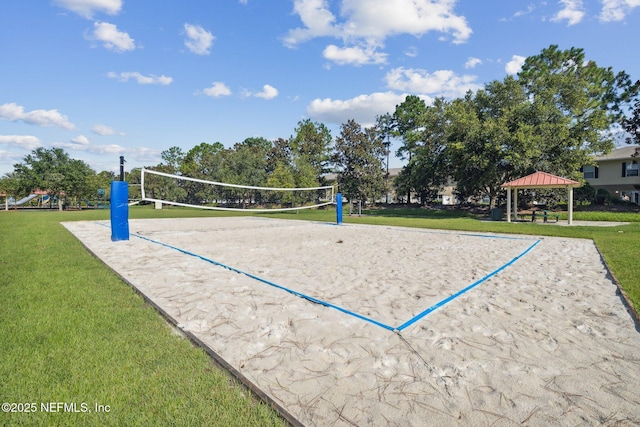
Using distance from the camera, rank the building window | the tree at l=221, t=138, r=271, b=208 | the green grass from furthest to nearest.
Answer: the tree at l=221, t=138, r=271, b=208, the building window, the green grass

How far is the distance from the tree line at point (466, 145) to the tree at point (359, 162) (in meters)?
0.11

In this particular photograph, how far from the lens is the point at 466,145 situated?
20594 millimetres

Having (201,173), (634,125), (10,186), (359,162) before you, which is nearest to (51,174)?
(10,186)

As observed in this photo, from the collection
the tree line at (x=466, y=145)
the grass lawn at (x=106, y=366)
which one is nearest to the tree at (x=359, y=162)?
the tree line at (x=466, y=145)

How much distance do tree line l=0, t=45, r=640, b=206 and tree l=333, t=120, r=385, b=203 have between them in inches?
4.4

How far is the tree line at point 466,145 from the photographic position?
19.8 meters

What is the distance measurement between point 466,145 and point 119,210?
19154 mm

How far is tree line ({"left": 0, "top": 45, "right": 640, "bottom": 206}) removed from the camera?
19.8m

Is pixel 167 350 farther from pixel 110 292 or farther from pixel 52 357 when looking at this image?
pixel 110 292

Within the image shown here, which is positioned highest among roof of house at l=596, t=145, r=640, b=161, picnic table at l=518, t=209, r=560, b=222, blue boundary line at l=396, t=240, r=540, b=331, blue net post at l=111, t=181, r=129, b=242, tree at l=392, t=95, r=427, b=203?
tree at l=392, t=95, r=427, b=203

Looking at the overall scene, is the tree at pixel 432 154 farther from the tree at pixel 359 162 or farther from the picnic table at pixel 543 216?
the picnic table at pixel 543 216

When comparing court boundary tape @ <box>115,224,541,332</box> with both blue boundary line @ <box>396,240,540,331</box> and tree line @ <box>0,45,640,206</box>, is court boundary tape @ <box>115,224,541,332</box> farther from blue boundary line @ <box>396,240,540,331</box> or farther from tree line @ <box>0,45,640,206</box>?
tree line @ <box>0,45,640,206</box>

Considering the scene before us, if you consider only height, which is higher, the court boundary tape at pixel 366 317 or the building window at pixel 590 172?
the building window at pixel 590 172

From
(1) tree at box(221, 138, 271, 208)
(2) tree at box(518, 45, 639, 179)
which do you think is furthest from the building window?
(1) tree at box(221, 138, 271, 208)
